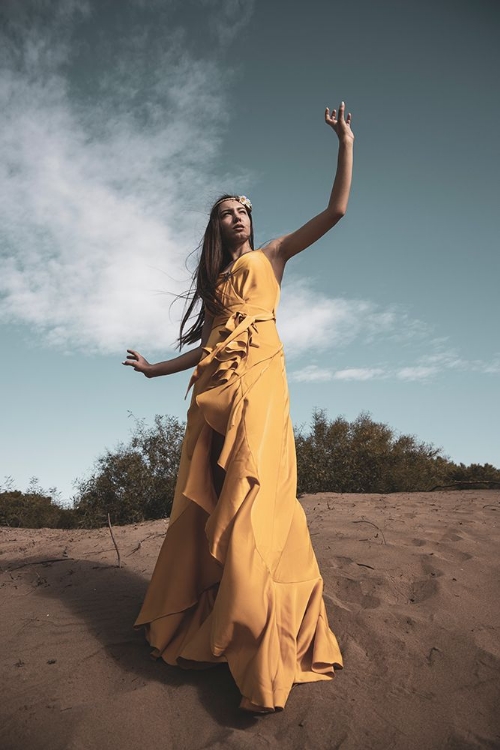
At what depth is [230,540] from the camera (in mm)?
2041

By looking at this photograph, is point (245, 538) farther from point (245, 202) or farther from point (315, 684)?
point (245, 202)

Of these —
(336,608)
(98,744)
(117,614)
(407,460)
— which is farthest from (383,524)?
(407,460)

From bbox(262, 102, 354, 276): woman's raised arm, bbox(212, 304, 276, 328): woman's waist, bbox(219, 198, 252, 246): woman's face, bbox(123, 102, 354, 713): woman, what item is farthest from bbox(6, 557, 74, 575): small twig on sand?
bbox(262, 102, 354, 276): woman's raised arm

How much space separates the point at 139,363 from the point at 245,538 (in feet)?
5.56

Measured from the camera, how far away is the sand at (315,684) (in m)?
1.85

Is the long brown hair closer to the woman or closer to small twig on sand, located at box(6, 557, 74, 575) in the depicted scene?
the woman

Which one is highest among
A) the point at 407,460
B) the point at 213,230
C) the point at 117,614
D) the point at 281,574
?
the point at 213,230

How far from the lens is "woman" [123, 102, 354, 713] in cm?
197

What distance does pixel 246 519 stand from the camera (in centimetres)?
208

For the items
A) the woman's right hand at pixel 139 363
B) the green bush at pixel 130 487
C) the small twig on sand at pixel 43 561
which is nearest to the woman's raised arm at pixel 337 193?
the woman's right hand at pixel 139 363

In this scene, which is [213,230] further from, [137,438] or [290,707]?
[137,438]

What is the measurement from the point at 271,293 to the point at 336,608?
1.87 meters

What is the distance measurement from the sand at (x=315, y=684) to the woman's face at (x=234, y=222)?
2.32 metres

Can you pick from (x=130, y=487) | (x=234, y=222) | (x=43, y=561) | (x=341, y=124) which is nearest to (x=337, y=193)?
(x=341, y=124)
